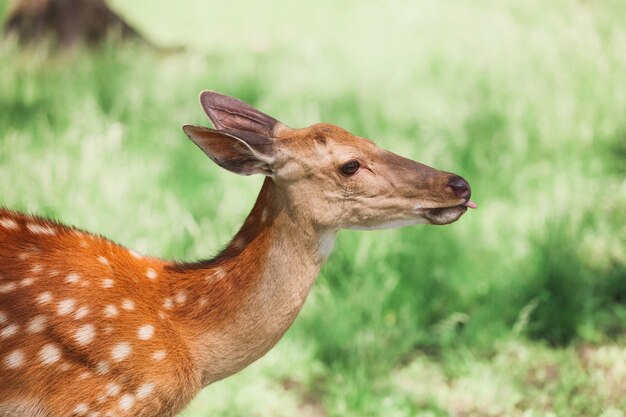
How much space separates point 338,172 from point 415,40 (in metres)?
5.16

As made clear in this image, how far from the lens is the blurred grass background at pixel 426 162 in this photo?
4.09m

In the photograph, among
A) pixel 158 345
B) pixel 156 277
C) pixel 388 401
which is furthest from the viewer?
pixel 388 401

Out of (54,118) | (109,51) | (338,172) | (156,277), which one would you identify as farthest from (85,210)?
(109,51)

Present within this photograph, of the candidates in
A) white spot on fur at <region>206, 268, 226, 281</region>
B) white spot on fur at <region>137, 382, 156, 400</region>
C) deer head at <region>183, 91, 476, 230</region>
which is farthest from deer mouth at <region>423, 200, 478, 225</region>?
white spot on fur at <region>137, 382, 156, 400</region>

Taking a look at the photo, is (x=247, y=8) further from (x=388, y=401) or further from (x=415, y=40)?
(x=388, y=401)

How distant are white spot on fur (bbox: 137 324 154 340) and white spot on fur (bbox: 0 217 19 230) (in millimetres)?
534

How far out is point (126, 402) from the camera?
2.65 m

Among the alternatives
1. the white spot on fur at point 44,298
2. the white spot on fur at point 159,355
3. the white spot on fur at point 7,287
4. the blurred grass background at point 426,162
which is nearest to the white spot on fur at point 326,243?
the white spot on fur at point 159,355

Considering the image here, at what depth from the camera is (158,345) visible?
2.75 m

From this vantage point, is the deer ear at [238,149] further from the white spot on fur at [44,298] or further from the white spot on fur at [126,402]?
the white spot on fur at [126,402]

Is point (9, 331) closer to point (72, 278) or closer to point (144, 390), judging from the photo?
point (72, 278)

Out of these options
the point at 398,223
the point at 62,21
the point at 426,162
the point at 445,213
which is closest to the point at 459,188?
the point at 445,213

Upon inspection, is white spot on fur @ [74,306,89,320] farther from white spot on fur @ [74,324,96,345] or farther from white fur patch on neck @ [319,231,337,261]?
white fur patch on neck @ [319,231,337,261]

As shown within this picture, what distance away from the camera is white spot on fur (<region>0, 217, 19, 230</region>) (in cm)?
Result: 290
